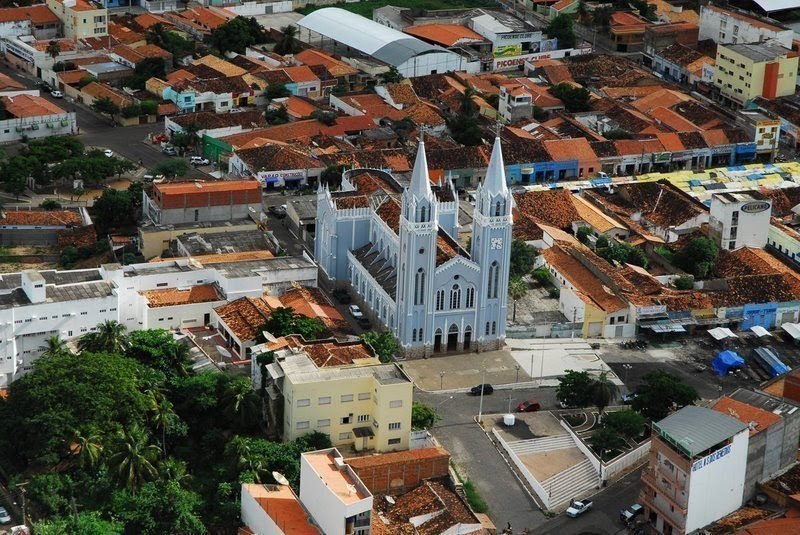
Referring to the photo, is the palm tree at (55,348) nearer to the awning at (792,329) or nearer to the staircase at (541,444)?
the staircase at (541,444)

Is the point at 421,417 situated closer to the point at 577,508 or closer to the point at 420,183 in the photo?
the point at 577,508

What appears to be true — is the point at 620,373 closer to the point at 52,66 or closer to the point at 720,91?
the point at 720,91

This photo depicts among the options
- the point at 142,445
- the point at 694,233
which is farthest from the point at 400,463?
the point at 694,233

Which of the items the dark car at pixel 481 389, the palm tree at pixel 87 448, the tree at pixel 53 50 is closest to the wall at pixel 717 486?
the dark car at pixel 481 389

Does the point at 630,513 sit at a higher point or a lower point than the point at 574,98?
lower

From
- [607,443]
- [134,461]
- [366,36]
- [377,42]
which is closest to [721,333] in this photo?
[607,443]

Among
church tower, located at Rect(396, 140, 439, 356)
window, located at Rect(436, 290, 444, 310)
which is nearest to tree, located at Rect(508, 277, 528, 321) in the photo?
window, located at Rect(436, 290, 444, 310)
